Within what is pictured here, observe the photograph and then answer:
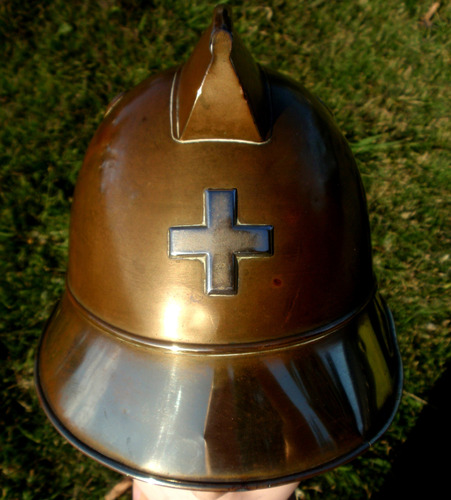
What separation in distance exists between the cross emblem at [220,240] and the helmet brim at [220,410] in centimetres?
22

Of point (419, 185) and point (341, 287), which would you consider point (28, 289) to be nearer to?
point (341, 287)

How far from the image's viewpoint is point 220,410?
1278 millimetres

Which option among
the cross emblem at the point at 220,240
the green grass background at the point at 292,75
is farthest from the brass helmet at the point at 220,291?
the green grass background at the point at 292,75

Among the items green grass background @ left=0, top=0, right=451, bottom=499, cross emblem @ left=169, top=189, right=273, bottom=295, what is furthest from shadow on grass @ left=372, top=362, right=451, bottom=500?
cross emblem @ left=169, top=189, right=273, bottom=295

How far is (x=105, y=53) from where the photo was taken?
3.16m

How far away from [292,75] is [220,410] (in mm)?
2556

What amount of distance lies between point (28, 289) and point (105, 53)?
1.63 metres

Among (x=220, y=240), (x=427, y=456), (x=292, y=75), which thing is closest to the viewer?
(x=220, y=240)

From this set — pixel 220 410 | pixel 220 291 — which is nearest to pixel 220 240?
pixel 220 291

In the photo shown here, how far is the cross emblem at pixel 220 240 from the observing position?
1.24 metres

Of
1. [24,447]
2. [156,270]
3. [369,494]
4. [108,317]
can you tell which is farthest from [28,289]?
[369,494]

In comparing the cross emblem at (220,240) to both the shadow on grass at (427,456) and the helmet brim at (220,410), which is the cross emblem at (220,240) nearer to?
the helmet brim at (220,410)

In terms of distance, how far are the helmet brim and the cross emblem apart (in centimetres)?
22

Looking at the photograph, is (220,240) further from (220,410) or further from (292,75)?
(292,75)
